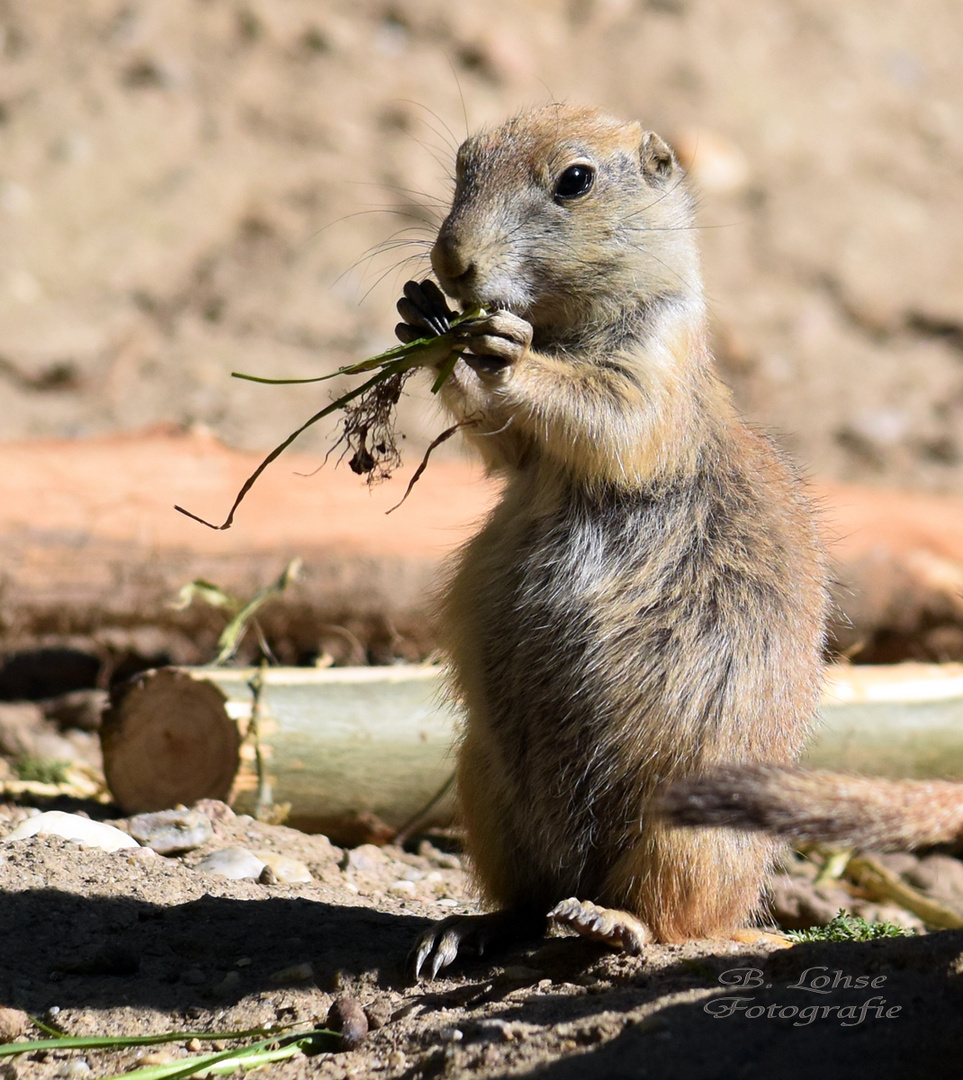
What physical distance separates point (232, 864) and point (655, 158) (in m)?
2.90

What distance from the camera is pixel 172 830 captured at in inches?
193

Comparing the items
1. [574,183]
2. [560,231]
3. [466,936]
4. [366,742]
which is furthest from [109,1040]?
[574,183]

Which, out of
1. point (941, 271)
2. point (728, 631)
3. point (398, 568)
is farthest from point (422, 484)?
point (941, 271)

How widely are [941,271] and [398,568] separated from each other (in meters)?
6.72

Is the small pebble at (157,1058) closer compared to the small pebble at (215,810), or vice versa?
the small pebble at (157,1058)

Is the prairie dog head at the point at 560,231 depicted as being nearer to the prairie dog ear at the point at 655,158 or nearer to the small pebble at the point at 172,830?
the prairie dog ear at the point at 655,158

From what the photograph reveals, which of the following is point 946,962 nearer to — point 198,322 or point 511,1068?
point 511,1068

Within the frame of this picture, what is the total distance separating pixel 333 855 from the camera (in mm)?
5250

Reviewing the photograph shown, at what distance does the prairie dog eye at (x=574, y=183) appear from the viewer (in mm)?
4430

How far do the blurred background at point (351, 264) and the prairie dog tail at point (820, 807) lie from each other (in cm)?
380

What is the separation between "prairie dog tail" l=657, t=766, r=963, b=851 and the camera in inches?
97.4

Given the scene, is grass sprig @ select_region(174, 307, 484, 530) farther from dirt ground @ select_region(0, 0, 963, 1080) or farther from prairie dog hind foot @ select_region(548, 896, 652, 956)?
prairie dog hind foot @ select_region(548, 896, 652, 956)

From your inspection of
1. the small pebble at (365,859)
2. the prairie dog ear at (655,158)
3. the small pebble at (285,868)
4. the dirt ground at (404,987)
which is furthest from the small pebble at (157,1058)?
the prairie dog ear at (655,158)

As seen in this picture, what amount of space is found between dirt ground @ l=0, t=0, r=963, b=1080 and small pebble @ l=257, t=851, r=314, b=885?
0.11 meters
